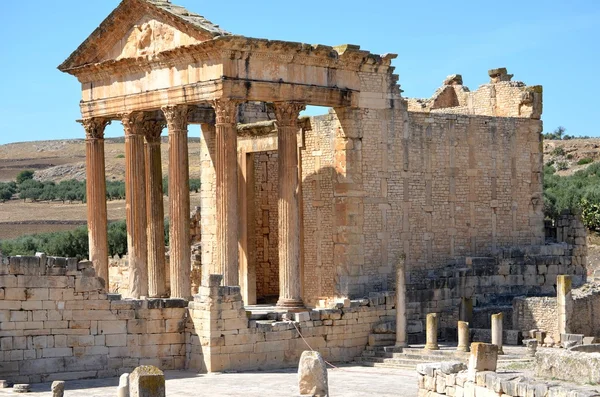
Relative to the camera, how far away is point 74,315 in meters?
24.8

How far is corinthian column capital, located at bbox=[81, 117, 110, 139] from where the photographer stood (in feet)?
103

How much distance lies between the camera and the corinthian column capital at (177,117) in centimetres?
2822

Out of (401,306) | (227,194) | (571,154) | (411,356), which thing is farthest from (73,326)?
(571,154)

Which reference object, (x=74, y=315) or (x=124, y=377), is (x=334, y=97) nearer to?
(x=74, y=315)

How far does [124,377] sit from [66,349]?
6630 millimetres

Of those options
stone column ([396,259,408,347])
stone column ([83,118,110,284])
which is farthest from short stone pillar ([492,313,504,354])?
stone column ([83,118,110,284])

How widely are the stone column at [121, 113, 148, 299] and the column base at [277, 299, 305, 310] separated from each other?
373 centimetres

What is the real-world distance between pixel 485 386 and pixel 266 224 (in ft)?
50.3

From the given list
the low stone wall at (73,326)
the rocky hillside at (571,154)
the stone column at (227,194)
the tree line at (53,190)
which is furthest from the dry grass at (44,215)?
the low stone wall at (73,326)

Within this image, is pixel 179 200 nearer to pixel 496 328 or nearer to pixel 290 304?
pixel 290 304

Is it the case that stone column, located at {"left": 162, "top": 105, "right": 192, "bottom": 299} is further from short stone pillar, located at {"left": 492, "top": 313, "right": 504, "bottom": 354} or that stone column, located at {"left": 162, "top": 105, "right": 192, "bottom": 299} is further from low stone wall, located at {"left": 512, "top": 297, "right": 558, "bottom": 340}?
low stone wall, located at {"left": 512, "top": 297, "right": 558, "bottom": 340}

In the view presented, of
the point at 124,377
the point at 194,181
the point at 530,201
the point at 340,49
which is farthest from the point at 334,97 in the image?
the point at 194,181

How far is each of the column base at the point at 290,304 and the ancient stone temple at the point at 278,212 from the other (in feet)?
0.23

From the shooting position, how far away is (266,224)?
3322 cm
